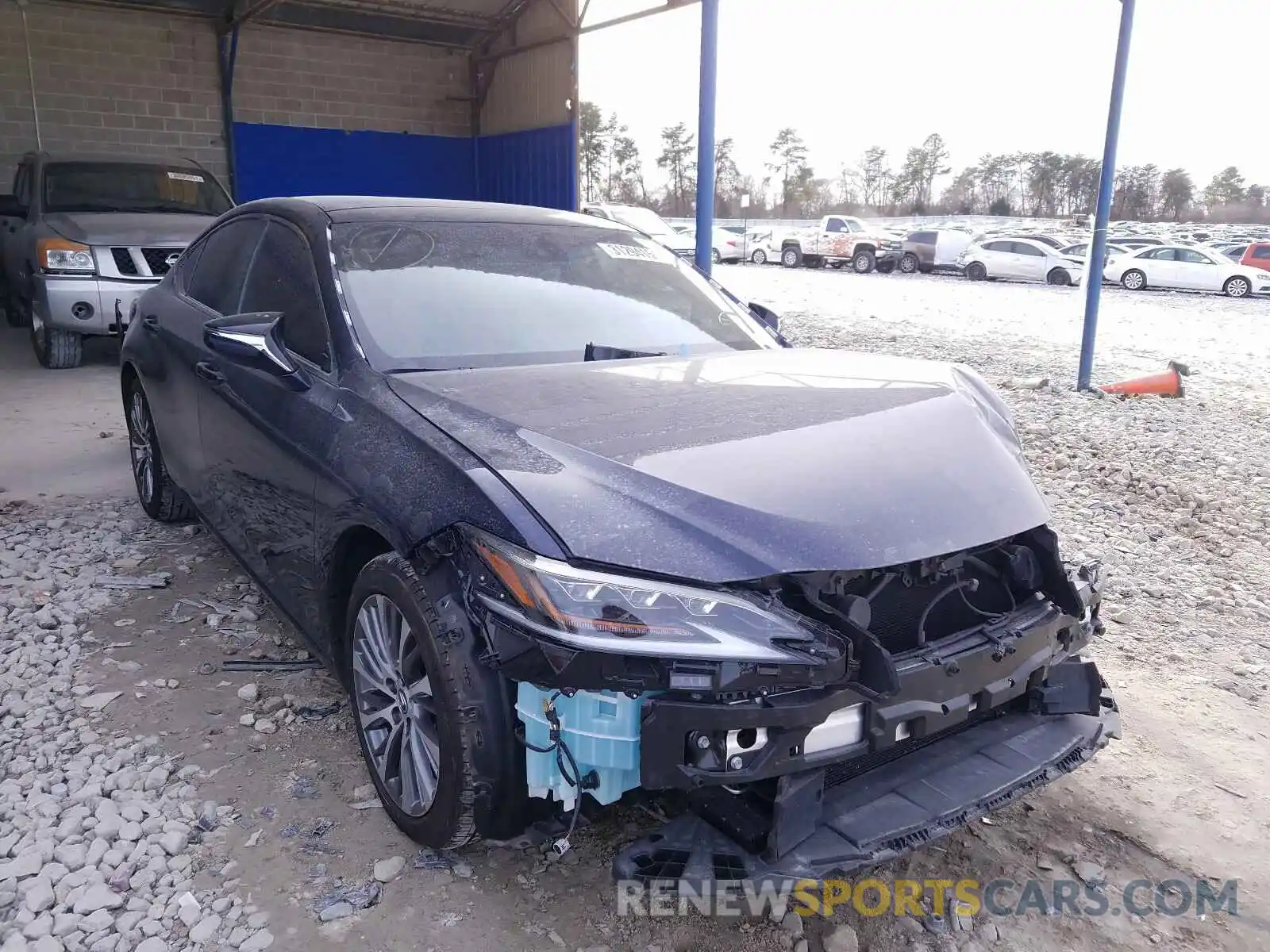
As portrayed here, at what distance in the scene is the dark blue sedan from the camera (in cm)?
197

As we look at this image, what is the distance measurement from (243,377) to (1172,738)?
10.8ft

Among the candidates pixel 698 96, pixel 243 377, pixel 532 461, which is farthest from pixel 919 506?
pixel 698 96

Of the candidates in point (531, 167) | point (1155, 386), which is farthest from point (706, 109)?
point (531, 167)

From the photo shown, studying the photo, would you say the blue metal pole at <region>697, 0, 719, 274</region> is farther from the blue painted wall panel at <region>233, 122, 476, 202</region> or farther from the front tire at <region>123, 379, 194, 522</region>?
the blue painted wall panel at <region>233, 122, 476, 202</region>

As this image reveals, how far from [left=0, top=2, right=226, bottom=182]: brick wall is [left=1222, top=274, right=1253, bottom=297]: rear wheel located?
21.3 m

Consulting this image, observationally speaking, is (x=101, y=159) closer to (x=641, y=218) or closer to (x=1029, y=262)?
(x=641, y=218)

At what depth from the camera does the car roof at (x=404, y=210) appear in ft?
10.9

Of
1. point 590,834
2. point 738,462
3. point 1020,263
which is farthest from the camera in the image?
point 1020,263

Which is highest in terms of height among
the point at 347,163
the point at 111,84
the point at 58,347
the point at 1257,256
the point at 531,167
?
the point at 111,84

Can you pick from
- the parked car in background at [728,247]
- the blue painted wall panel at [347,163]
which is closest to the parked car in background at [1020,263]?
the parked car in background at [728,247]

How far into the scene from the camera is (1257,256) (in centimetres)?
2392

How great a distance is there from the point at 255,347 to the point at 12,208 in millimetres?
8674

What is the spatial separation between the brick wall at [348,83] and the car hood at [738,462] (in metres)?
13.1

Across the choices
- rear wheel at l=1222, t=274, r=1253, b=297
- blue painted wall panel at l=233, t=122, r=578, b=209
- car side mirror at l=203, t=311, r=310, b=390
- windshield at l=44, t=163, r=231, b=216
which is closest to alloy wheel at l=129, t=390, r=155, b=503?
car side mirror at l=203, t=311, r=310, b=390
